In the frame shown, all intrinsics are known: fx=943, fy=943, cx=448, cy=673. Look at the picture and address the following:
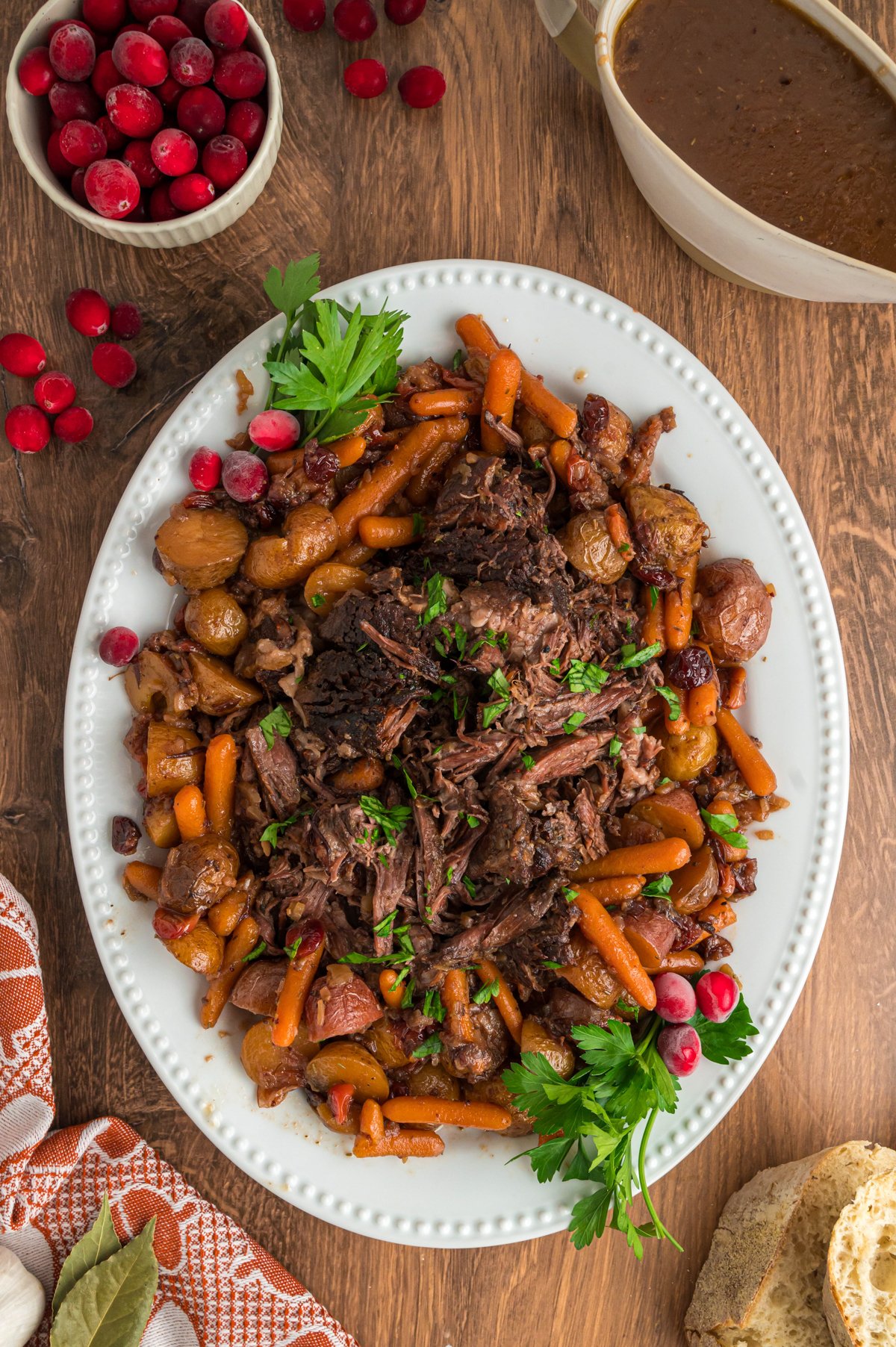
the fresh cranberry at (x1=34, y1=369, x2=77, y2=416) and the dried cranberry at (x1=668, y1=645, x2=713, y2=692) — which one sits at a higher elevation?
the fresh cranberry at (x1=34, y1=369, x2=77, y2=416)

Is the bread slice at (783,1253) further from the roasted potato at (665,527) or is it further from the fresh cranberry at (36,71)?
the fresh cranberry at (36,71)

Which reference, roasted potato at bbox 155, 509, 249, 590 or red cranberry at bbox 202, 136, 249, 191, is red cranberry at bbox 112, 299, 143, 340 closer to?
red cranberry at bbox 202, 136, 249, 191

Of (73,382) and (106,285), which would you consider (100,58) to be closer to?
(106,285)

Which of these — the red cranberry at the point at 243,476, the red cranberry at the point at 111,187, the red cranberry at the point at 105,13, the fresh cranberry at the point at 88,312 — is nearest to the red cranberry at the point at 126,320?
the fresh cranberry at the point at 88,312

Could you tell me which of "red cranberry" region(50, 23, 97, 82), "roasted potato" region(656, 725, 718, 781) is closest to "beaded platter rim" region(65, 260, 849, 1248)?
"roasted potato" region(656, 725, 718, 781)

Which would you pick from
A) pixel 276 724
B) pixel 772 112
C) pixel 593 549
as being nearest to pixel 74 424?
pixel 276 724

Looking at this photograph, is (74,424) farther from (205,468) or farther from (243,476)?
(243,476)
